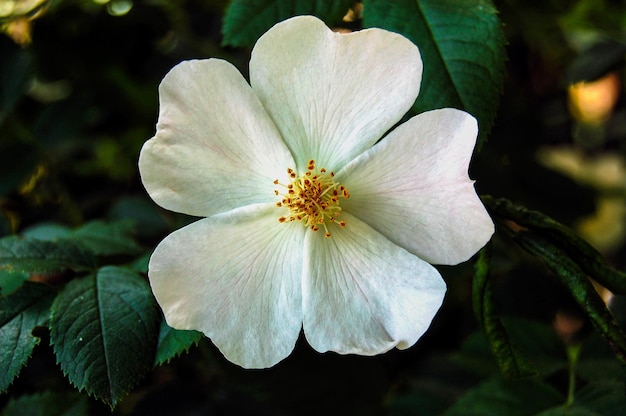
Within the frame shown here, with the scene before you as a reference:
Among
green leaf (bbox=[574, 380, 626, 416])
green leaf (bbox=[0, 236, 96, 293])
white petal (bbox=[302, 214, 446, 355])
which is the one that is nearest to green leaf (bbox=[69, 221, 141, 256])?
green leaf (bbox=[0, 236, 96, 293])

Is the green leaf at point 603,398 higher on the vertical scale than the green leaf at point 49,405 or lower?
lower

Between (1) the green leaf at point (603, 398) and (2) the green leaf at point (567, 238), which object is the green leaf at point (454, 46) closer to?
(2) the green leaf at point (567, 238)

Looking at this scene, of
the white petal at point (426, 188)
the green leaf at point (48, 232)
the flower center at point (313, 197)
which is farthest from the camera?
the green leaf at point (48, 232)

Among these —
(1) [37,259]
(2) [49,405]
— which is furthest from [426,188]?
(2) [49,405]

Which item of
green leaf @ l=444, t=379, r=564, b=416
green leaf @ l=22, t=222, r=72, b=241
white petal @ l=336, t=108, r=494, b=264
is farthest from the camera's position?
green leaf @ l=22, t=222, r=72, b=241

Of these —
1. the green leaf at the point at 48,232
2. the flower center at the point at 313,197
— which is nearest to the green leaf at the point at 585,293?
the flower center at the point at 313,197

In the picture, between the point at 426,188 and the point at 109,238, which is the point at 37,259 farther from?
the point at 426,188

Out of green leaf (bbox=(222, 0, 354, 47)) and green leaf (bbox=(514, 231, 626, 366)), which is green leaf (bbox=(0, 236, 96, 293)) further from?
green leaf (bbox=(514, 231, 626, 366))
